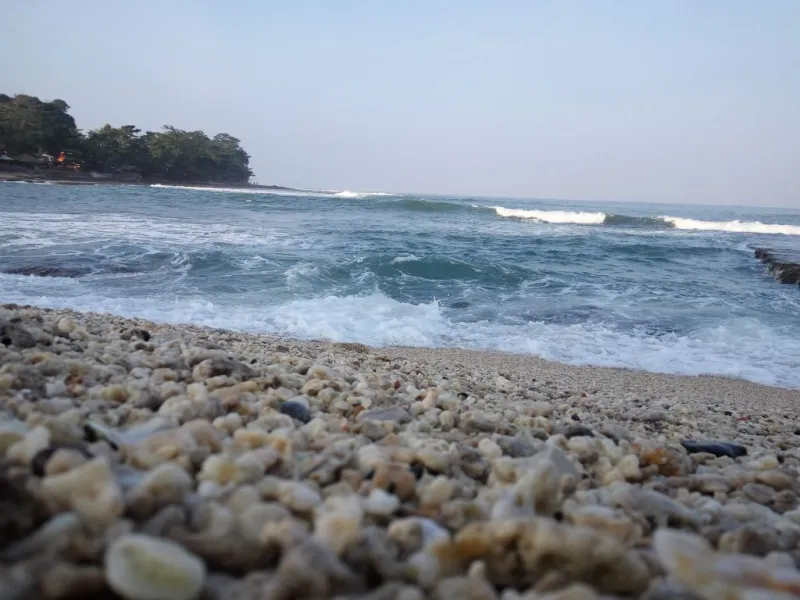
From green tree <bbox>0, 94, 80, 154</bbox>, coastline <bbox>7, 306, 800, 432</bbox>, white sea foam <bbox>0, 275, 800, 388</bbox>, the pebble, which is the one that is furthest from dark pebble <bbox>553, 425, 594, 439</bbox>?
green tree <bbox>0, 94, 80, 154</bbox>

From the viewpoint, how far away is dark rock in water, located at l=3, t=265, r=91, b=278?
785 centimetres

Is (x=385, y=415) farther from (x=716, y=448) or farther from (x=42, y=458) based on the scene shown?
(x=716, y=448)

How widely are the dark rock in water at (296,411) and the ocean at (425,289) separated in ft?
13.1

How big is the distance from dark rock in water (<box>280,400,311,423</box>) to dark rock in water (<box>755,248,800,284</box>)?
12997 mm

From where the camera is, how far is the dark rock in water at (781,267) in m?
11.5

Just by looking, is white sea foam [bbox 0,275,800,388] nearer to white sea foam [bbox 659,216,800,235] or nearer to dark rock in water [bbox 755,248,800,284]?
dark rock in water [bbox 755,248,800,284]

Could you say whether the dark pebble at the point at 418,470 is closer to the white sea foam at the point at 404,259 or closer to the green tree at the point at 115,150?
the white sea foam at the point at 404,259

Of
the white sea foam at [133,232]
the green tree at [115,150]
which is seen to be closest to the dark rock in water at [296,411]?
the white sea foam at [133,232]

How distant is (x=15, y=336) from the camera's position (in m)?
1.88

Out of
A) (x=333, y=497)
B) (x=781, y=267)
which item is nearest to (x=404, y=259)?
(x=781, y=267)

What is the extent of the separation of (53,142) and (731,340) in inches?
2221

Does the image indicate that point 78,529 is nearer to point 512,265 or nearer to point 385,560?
point 385,560

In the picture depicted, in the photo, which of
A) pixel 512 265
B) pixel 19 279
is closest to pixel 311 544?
pixel 19 279

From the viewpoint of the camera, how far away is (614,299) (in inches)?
351
